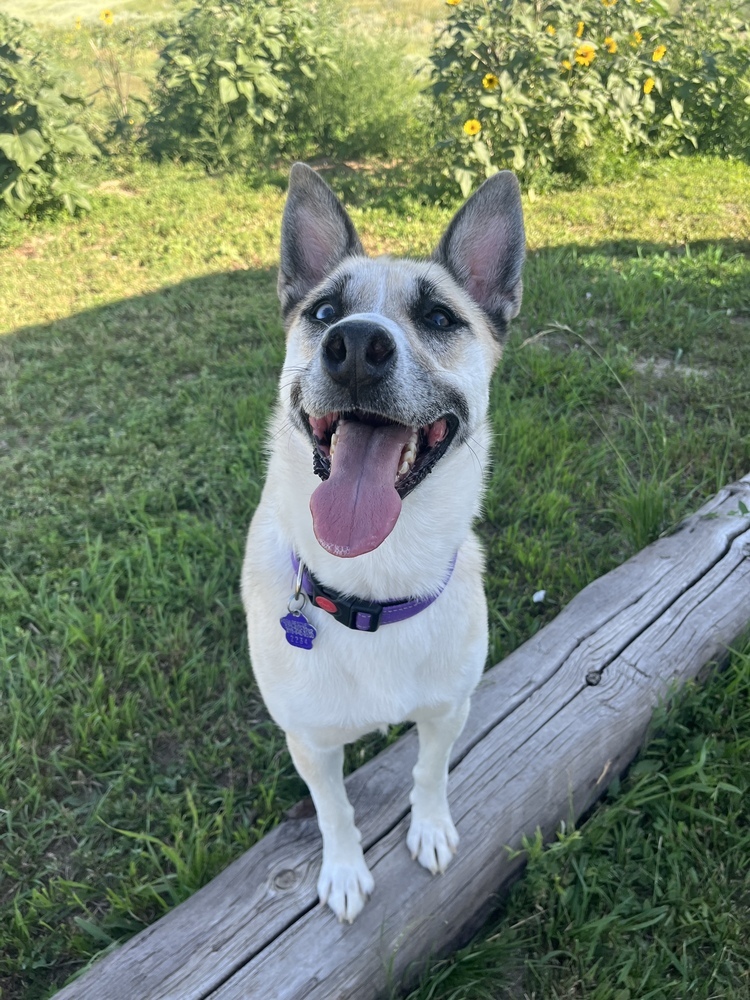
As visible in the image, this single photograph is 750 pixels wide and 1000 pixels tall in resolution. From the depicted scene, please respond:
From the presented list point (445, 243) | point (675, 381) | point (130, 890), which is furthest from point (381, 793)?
point (675, 381)

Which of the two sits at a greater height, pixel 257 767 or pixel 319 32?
pixel 319 32

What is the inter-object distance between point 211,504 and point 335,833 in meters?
1.95

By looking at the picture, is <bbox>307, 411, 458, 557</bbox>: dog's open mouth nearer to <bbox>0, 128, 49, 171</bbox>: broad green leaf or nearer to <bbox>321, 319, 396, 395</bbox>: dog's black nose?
<bbox>321, 319, 396, 395</bbox>: dog's black nose

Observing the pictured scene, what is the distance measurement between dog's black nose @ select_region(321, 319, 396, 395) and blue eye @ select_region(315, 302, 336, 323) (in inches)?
15.1

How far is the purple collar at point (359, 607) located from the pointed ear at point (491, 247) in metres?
1.03

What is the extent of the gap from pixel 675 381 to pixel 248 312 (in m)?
3.03

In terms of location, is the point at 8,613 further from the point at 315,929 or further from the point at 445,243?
the point at 445,243

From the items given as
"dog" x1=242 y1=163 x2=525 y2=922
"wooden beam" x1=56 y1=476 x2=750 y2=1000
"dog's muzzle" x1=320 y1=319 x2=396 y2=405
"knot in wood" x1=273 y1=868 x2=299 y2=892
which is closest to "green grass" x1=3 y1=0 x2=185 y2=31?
"dog" x1=242 y1=163 x2=525 y2=922

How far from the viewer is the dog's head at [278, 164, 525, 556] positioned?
1.52 metres

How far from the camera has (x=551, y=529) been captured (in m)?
3.09

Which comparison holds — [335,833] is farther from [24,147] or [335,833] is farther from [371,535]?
[24,147]

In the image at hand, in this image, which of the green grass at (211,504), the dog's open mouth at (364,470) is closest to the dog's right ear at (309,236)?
the dog's open mouth at (364,470)

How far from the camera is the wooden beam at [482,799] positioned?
165 cm

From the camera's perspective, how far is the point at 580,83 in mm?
5945
